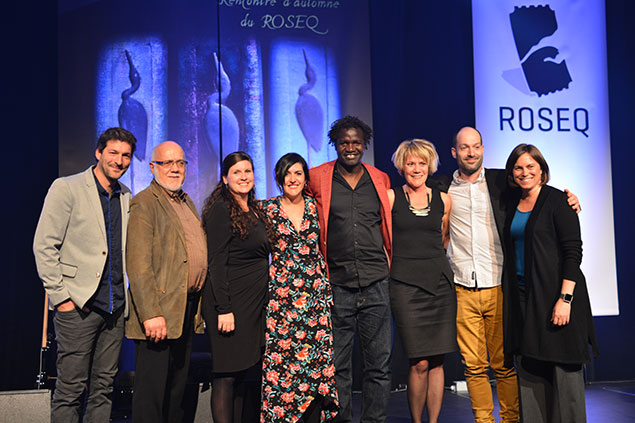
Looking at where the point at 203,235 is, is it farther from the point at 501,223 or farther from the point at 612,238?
the point at 612,238

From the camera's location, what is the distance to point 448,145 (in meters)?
5.36

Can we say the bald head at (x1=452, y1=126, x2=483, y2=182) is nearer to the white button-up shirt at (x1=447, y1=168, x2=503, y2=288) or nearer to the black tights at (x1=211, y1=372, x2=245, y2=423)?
the white button-up shirt at (x1=447, y1=168, x2=503, y2=288)

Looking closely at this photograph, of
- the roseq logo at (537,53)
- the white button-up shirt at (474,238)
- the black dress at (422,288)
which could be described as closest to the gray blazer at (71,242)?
the black dress at (422,288)

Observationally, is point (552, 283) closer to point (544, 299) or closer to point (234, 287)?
point (544, 299)

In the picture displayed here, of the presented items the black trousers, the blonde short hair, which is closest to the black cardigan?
the blonde short hair

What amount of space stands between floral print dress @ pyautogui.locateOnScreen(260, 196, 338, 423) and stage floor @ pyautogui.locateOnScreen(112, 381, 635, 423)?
2.58 feet

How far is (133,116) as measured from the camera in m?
4.70

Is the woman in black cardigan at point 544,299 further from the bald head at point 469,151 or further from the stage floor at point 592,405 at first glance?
the stage floor at point 592,405

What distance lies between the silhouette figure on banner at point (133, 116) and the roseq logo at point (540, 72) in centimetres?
316

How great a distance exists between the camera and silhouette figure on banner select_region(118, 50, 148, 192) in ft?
15.4

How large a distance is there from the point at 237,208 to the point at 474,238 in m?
1.38

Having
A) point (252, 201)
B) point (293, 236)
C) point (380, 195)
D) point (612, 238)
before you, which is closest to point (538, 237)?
point (380, 195)

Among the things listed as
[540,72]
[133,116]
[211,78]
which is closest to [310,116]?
[211,78]

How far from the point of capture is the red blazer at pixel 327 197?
3.41 m
